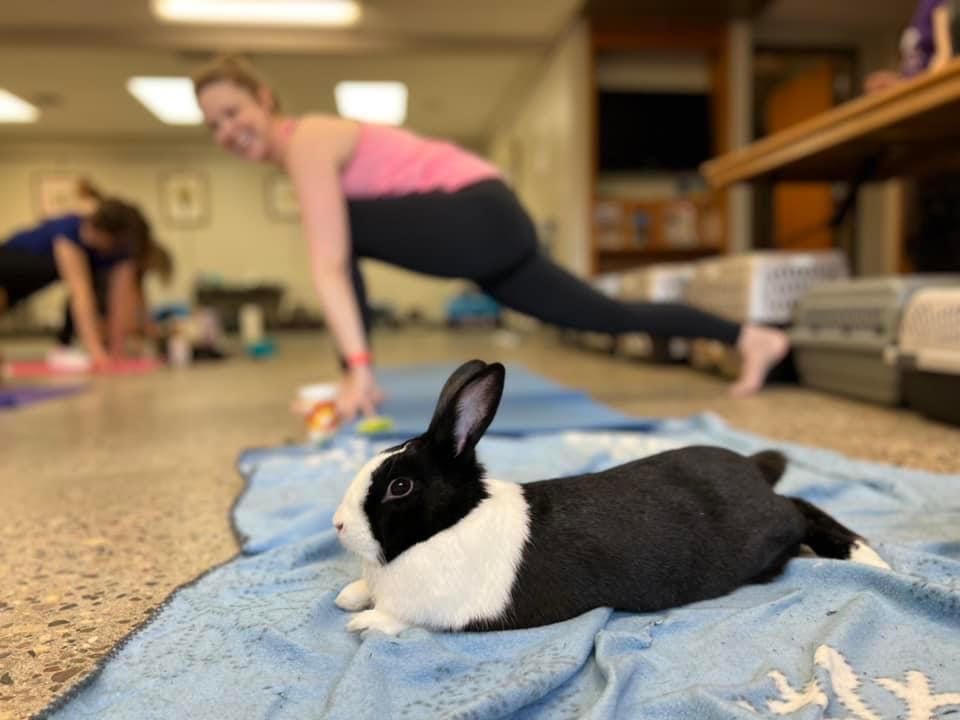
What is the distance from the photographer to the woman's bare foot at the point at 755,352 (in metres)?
2.18

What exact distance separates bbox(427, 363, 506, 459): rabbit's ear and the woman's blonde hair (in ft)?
4.42

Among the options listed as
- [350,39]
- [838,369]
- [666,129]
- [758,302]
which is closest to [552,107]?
[666,129]

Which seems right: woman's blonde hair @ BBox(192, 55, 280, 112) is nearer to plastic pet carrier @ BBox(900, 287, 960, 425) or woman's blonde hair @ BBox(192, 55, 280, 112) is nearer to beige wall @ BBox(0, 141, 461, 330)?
plastic pet carrier @ BBox(900, 287, 960, 425)

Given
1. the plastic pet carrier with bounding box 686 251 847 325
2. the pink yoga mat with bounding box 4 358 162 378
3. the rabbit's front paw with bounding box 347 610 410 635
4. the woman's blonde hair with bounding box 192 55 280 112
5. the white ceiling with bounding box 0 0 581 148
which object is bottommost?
the pink yoga mat with bounding box 4 358 162 378

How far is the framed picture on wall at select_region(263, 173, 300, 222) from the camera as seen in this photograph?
8.60 m

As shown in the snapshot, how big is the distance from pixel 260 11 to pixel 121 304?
83.6 inches

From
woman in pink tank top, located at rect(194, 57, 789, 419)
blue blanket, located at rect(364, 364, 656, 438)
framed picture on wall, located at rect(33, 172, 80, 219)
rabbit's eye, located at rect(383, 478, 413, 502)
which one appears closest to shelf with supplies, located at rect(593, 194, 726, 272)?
blue blanket, located at rect(364, 364, 656, 438)

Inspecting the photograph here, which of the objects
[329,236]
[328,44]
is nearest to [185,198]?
[328,44]

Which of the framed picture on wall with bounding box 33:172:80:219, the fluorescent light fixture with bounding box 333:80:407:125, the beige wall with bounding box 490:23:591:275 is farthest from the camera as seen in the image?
the framed picture on wall with bounding box 33:172:80:219

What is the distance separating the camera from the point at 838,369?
2.07 metres

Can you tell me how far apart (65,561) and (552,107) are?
497cm

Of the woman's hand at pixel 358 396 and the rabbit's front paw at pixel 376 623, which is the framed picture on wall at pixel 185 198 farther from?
the rabbit's front paw at pixel 376 623

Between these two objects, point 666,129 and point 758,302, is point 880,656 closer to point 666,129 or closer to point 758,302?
point 758,302

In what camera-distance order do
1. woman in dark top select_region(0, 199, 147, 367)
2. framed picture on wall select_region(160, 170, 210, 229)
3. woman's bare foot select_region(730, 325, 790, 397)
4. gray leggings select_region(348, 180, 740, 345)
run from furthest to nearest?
framed picture on wall select_region(160, 170, 210, 229) → woman in dark top select_region(0, 199, 147, 367) → woman's bare foot select_region(730, 325, 790, 397) → gray leggings select_region(348, 180, 740, 345)
